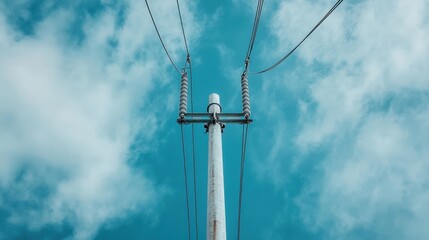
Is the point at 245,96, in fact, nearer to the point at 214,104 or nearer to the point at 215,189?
the point at 214,104

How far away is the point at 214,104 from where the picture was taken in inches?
651

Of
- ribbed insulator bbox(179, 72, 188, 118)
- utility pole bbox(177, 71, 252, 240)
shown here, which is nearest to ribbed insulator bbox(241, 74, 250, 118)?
utility pole bbox(177, 71, 252, 240)

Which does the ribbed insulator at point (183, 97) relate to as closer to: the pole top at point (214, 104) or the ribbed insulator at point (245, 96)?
the pole top at point (214, 104)

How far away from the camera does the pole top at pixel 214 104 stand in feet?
53.4

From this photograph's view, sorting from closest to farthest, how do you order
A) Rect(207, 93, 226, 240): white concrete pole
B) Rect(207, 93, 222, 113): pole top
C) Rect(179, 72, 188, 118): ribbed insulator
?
Rect(207, 93, 226, 240): white concrete pole < Rect(179, 72, 188, 118): ribbed insulator < Rect(207, 93, 222, 113): pole top

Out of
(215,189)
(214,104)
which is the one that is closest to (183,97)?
(214,104)

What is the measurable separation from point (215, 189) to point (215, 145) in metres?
1.91

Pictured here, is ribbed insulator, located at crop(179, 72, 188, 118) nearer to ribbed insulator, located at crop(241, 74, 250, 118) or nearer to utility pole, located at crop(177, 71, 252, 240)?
utility pole, located at crop(177, 71, 252, 240)

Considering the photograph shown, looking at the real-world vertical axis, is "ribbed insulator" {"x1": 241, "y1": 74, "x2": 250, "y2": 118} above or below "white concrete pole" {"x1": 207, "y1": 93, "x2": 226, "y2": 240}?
above

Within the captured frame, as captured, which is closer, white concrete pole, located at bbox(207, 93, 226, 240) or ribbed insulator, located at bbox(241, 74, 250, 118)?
white concrete pole, located at bbox(207, 93, 226, 240)

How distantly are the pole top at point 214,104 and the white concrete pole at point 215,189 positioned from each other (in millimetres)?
398

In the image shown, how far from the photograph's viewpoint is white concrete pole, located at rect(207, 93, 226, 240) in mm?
12125

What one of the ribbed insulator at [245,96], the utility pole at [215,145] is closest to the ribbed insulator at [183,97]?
the utility pole at [215,145]

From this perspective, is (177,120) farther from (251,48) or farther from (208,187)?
(251,48)
